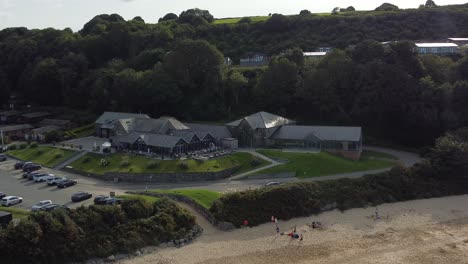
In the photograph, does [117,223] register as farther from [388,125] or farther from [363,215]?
[388,125]

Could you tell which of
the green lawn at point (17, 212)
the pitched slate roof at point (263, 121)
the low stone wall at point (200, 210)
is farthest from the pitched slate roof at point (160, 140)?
the green lawn at point (17, 212)

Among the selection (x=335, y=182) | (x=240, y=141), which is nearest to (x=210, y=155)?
(x=240, y=141)

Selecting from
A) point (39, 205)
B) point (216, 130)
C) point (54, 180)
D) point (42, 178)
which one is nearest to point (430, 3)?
point (216, 130)

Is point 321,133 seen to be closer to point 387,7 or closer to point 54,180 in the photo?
point 54,180

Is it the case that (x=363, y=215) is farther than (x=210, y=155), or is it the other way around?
(x=210, y=155)

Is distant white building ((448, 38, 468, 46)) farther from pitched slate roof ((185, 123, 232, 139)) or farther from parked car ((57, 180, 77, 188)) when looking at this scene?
parked car ((57, 180, 77, 188))

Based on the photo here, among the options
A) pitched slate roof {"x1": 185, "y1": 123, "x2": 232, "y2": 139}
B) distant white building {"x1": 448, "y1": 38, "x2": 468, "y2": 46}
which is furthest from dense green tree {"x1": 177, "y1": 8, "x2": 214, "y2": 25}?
pitched slate roof {"x1": 185, "y1": 123, "x2": 232, "y2": 139}
